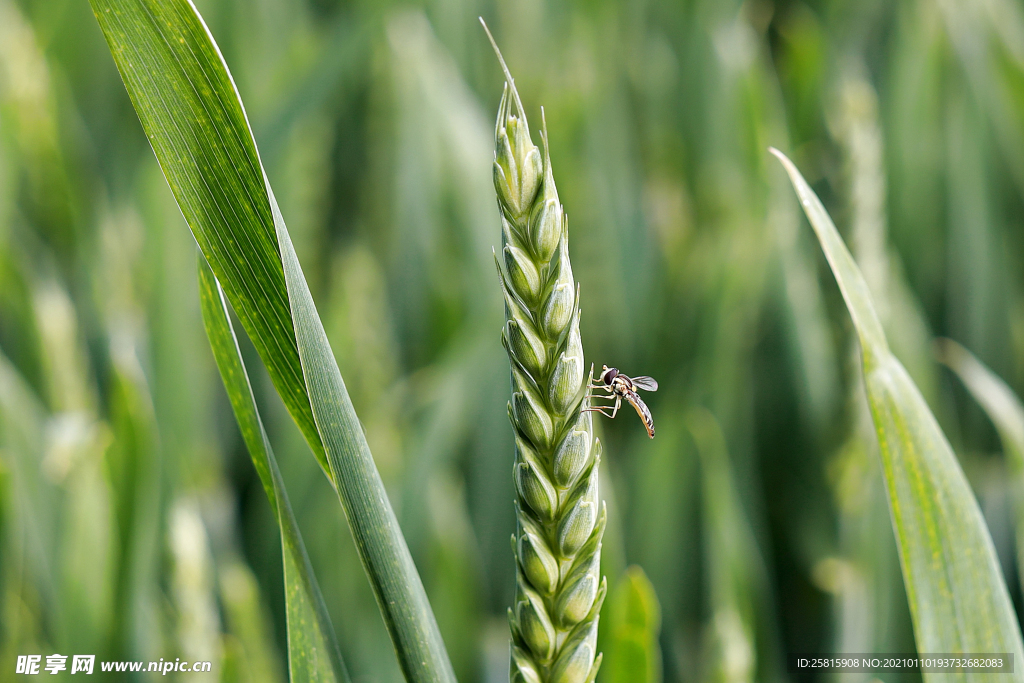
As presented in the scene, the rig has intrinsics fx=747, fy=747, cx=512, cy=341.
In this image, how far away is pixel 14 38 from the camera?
1409mm

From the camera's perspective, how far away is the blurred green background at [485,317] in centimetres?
84

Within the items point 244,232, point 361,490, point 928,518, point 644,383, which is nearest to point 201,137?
point 244,232

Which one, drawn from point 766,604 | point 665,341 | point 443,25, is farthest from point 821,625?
point 443,25

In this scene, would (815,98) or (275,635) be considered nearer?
(275,635)

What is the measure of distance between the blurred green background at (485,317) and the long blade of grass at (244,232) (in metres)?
0.24

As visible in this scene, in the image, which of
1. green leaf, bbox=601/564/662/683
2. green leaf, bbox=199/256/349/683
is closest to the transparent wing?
green leaf, bbox=601/564/662/683

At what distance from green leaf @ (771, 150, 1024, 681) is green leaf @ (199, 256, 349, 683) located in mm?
281

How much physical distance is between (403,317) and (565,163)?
39 centimetres

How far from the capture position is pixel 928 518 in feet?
1.25

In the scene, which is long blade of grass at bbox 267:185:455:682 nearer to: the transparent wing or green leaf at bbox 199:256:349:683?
green leaf at bbox 199:256:349:683

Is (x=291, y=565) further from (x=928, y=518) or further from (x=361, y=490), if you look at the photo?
(x=928, y=518)

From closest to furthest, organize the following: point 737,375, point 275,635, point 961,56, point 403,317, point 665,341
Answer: point 275,635, point 737,375, point 665,341, point 403,317, point 961,56

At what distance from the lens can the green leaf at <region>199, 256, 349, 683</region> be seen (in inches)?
12.8

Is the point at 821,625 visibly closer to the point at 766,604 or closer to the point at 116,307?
the point at 766,604
